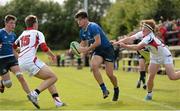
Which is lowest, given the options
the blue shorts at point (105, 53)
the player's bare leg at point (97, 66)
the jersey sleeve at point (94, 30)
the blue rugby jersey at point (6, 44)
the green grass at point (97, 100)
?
the green grass at point (97, 100)

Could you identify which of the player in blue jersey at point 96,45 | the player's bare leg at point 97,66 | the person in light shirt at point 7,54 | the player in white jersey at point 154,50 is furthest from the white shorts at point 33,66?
the person in light shirt at point 7,54

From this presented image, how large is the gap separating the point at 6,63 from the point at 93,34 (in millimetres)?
2560

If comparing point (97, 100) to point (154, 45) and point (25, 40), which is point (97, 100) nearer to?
point (154, 45)

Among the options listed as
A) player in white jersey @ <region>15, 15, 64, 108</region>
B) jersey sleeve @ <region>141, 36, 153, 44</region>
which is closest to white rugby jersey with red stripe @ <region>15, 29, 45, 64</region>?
player in white jersey @ <region>15, 15, 64, 108</region>

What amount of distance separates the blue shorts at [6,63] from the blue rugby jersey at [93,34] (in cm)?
196

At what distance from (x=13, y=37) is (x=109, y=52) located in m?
2.60

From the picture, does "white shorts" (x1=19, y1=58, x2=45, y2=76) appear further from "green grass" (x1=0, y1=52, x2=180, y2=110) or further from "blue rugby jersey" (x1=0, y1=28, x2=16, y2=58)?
"blue rugby jersey" (x1=0, y1=28, x2=16, y2=58)

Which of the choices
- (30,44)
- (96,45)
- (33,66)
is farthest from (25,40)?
(96,45)

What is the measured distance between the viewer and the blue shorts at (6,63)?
13.9 m

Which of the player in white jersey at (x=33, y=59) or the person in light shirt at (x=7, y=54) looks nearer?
the player in white jersey at (x=33, y=59)

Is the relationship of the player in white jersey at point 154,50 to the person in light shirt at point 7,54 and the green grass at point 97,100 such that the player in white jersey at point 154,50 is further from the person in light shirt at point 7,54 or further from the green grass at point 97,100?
the person in light shirt at point 7,54

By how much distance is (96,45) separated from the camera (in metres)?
12.7

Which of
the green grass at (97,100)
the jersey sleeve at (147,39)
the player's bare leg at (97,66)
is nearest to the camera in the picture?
the green grass at (97,100)

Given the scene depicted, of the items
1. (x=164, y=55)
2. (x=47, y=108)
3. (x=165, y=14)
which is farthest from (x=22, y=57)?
(x=165, y=14)
